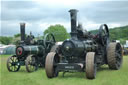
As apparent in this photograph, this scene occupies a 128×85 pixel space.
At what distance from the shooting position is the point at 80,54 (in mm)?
8078

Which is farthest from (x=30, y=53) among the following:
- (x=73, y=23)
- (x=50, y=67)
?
(x=73, y=23)

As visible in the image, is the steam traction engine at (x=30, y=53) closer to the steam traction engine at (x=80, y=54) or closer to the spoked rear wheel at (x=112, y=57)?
the steam traction engine at (x=80, y=54)

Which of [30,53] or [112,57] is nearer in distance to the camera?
[112,57]

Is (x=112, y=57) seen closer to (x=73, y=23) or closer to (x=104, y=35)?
(x=104, y=35)

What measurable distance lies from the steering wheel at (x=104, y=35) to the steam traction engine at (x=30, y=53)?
3.46 meters

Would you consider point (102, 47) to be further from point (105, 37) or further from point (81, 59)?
point (81, 59)

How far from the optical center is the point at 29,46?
11.1m

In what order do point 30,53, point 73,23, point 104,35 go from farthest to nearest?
1. point 30,53
2. point 104,35
3. point 73,23

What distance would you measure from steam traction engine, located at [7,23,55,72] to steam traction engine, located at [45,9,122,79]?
2.18 m

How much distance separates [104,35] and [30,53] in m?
4.04

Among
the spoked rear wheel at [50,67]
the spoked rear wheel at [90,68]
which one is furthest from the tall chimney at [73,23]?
the spoked rear wheel at [90,68]

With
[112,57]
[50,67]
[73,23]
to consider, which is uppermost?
[73,23]

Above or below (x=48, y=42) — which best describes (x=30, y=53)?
below

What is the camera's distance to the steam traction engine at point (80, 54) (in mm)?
7439
